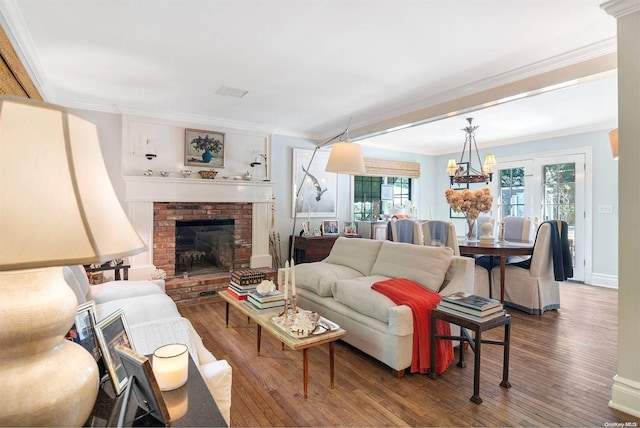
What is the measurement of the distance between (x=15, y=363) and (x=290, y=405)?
1.73m

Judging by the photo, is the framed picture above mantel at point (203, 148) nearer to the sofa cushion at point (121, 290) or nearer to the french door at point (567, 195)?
the sofa cushion at point (121, 290)

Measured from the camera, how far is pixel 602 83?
11.6 ft

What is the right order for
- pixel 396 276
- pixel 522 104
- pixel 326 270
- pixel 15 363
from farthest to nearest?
pixel 522 104 < pixel 326 270 < pixel 396 276 < pixel 15 363

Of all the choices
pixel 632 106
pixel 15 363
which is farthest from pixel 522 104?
pixel 15 363

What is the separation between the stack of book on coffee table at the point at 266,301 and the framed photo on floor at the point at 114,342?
1.48 m

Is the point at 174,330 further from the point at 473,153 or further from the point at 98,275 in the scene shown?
the point at 473,153

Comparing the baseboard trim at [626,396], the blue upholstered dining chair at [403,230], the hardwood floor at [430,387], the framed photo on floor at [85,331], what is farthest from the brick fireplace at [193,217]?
the baseboard trim at [626,396]

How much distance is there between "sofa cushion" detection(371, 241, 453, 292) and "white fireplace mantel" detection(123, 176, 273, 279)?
248 centimetres

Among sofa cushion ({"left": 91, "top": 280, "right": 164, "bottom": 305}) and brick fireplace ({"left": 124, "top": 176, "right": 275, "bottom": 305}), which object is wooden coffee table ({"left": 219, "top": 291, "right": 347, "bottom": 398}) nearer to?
sofa cushion ({"left": 91, "top": 280, "right": 164, "bottom": 305})

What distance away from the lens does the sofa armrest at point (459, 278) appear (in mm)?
2695

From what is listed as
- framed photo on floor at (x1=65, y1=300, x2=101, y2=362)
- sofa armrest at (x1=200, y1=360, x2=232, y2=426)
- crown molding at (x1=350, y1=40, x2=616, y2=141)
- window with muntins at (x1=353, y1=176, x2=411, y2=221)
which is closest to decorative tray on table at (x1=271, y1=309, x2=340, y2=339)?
sofa armrest at (x1=200, y1=360, x2=232, y2=426)

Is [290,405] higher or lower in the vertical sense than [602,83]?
lower

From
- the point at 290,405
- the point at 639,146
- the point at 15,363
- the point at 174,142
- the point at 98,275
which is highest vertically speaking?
the point at 174,142

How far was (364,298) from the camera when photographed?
2.63 meters
